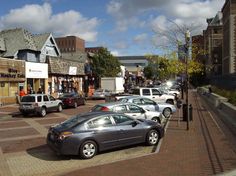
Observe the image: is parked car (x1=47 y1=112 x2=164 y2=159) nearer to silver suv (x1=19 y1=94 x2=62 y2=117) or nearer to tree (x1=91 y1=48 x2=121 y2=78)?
silver suv (x1=19 y1=94 x2=62 y2=117)

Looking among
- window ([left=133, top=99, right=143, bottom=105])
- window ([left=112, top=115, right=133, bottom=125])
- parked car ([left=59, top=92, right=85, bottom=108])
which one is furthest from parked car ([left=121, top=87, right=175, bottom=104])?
window ([left=112, top=115, right=133, bottom=125])

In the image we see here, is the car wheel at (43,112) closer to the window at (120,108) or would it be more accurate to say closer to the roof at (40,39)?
the window at (120,108)

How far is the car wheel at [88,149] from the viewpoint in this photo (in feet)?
37.8

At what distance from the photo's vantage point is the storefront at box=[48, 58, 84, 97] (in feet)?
146

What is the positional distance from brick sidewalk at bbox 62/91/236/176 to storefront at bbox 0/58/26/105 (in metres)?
22.8

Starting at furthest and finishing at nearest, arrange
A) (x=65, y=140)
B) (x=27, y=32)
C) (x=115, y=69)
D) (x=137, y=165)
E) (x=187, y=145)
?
1. (x=115, y=69)
2. (x=27, y=32)
3. (x=187, y=145)
4. (x=65, y=140)
5. (x=137, y=165)

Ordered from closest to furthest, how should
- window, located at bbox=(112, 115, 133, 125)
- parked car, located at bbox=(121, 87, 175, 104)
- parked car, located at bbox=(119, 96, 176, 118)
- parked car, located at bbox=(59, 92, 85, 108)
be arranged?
window, located at bbox=(112, 115, 133, 125)
parked car, located at bbox=(119, 96, 176, 118)
parked car, located at bbox=(121, 87, 175, 104)
parked car, located at bbox=(59, 92, 85, 108)

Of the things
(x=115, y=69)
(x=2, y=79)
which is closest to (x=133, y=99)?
(x=2, y=79)

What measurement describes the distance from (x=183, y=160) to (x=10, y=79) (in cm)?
2713

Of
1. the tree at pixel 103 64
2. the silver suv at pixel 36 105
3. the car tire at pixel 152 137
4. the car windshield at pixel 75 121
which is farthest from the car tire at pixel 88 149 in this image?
the tree at pixel 103 64

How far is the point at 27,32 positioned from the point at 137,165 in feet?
121

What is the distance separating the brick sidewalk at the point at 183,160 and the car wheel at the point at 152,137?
0.31 metres

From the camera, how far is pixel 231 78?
28.3 metres

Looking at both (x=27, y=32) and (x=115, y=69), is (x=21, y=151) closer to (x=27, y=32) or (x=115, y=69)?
(x=27, y=32)
